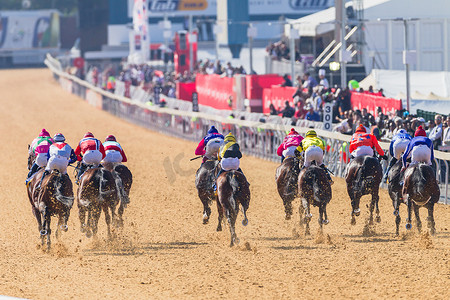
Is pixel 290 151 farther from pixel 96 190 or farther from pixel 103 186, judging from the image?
pixel 96 190

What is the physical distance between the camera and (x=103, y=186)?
531 inches

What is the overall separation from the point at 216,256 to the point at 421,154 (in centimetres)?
325

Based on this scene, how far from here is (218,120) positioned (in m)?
26.4

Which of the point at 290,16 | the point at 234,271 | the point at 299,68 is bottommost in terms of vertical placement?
the point at 234,271

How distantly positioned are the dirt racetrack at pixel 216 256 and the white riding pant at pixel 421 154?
1.15 m

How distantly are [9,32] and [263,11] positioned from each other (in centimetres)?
2440

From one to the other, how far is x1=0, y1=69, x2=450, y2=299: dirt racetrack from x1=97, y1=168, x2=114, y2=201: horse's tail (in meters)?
0.75

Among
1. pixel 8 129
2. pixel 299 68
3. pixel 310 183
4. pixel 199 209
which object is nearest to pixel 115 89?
pixel 8 129

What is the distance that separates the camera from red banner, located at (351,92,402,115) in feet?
68.3

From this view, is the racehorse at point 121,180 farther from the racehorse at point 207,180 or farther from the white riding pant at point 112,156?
the racehorse at point 207,180

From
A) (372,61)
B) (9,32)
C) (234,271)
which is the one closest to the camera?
(234,271)

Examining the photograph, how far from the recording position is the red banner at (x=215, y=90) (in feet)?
103

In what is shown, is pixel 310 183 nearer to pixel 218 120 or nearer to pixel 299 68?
pixel 218 120

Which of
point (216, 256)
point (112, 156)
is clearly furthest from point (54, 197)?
point (216, 256)
